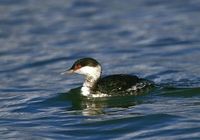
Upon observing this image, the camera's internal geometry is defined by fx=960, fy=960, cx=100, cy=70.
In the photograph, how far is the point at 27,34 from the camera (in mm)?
26766

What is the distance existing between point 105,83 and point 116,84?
0.24 meters

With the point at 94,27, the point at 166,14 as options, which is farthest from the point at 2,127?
the point at 166,14

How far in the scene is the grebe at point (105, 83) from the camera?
740 inches

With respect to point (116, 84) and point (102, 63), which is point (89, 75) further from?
point (102, 63)

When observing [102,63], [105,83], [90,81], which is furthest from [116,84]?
[102,63]

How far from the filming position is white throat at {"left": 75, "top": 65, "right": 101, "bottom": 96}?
19.1 meters

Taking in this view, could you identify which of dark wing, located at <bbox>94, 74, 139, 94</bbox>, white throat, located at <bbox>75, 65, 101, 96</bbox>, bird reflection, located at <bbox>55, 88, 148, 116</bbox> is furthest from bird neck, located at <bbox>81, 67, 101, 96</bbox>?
dark wing, located at <bbox>94, 74, 139, 94</bbox>

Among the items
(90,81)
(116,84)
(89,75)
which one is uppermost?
(89,75)

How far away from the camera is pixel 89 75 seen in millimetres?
19188

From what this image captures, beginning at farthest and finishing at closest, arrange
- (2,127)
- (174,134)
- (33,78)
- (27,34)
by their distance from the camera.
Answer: (27,34) → (33,78) → (2,127) → (174,134)

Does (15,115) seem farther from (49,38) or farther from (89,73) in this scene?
(49,38)

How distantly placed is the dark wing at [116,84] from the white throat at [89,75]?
0.92 ft

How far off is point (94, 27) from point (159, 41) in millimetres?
3000

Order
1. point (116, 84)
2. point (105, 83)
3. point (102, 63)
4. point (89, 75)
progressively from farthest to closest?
point (102, 63) < point (89, 75) < point (105, 83) < point (116, 84)
